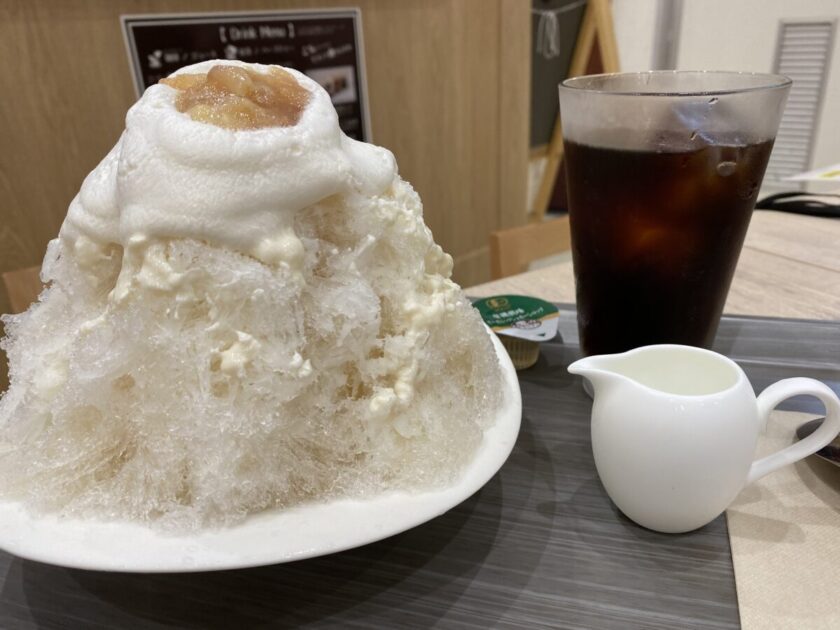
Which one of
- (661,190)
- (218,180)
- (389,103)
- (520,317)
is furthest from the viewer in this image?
(389,103)

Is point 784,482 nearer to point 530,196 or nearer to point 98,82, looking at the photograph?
point 98,82

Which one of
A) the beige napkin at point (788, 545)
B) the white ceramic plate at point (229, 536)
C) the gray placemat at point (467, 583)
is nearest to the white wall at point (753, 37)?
the beige napkin at point (788, 545)

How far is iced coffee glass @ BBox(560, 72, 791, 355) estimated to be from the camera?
687 mm

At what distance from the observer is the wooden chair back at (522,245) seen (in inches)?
54.9

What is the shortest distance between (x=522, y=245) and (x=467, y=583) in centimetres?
98

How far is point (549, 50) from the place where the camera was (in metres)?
3.05

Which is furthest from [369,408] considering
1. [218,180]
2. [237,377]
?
[218,180]

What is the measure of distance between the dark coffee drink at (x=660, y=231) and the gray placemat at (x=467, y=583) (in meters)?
0.25

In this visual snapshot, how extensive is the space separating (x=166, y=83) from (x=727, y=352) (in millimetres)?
811

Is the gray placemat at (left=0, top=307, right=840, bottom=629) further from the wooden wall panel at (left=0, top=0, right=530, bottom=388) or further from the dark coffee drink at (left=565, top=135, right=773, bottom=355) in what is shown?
the wooden wall panel at (left=0, top=0, right=530, bottom=388)

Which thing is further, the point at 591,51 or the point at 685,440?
the point at 591,51

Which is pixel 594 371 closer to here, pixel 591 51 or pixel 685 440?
pixel 685 440

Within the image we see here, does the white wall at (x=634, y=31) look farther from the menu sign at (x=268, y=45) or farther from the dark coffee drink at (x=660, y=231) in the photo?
the dark coffee drink at (x=660, y=231)

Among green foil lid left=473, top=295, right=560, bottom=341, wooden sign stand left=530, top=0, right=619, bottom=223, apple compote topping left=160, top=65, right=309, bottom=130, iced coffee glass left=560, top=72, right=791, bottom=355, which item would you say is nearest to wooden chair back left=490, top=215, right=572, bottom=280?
green foil lid left=473, top=295, right=560, bottom=341
